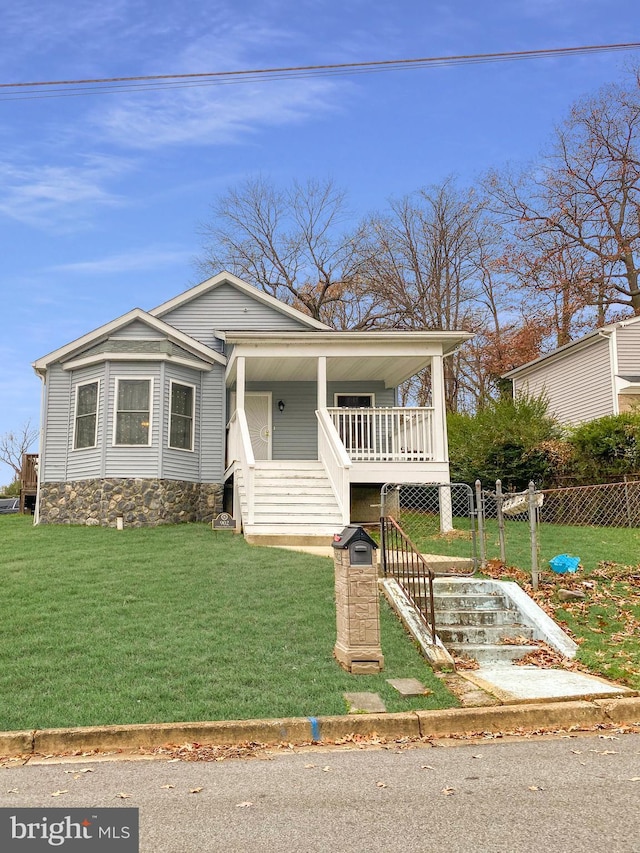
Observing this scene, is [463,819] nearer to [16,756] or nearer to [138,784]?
[138,784]

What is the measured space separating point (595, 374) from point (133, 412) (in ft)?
44.2

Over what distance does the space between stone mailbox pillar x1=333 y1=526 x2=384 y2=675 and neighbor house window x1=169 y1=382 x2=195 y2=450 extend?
9880 millimetres

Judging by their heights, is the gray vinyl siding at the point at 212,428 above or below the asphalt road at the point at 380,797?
above

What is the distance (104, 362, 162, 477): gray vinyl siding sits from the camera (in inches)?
607

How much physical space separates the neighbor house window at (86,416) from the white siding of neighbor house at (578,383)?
1285 centimetres

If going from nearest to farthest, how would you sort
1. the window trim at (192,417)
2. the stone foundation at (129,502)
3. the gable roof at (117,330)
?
the stone foundation at (129,502) < the window trim at (192,417) < the gable roof at (117,330)

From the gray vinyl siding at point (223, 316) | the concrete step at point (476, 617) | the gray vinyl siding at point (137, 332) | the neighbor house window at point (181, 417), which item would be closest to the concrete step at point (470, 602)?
the concrete step at point (476, 617)

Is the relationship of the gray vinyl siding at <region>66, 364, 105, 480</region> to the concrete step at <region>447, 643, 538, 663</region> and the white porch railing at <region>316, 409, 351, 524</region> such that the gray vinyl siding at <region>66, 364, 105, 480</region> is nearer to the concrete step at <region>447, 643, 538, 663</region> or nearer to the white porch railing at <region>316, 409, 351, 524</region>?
the white porch railing at <region>316, 409, 351, 524</region>

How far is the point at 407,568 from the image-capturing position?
8.75 meters

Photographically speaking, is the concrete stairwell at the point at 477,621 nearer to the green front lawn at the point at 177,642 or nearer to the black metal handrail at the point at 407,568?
the black metal handrail at the point at 407,568

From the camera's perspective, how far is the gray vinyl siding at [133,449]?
1541 cm

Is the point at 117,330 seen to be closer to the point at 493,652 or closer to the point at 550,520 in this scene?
the point at 550,520

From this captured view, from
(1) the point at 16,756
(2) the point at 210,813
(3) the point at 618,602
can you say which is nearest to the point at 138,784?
(2) the point at 210,813

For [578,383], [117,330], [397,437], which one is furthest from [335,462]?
[578,383]
